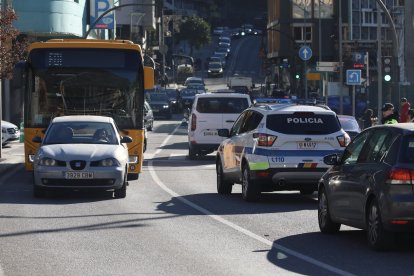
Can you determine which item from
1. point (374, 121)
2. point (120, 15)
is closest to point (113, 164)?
point (374, 121)

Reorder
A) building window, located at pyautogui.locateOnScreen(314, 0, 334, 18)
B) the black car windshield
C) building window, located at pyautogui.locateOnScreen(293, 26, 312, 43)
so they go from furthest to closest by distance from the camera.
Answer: building window, located at pyautogui.locateOnScreen(314, 0, 334, 18), building window, located at pyautogui.locateOnScreen(293, 26, 312, 43), the black car windshield

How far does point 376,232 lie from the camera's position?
44.7 feet

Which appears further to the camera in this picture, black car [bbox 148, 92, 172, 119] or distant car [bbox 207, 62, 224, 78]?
distant car [bbox 207, 62, 224, 78]

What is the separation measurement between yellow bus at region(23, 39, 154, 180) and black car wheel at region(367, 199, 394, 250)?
12.5m

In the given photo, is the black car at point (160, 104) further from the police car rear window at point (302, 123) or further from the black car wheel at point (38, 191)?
the police car rear window at point (302, 123)

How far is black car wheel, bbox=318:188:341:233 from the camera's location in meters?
15.6

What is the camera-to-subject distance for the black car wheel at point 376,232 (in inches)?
530

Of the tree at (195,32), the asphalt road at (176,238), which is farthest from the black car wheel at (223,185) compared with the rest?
the tree at (195,32)

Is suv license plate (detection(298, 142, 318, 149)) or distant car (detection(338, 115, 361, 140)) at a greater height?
suv license plate (detection(298, 142, 318, 149))

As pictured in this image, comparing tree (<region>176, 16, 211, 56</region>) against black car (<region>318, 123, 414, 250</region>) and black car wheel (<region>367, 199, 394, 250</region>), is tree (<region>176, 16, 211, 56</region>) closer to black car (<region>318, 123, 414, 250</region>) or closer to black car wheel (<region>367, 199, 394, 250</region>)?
black car (<region>318, 123, 414, 250</region>)

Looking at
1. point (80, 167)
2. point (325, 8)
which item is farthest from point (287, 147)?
point (325, 8)

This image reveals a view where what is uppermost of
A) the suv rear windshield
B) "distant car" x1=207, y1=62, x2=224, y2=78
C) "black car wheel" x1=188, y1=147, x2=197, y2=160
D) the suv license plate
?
"distant car" x1=207, y1=62, x2=224, y2=78

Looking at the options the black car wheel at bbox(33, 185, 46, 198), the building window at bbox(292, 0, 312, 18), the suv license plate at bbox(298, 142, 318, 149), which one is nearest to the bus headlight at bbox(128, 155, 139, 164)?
the black car wheel at bbox(33, 185, 46, 198)

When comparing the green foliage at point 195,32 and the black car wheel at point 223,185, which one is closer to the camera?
the black car wheel at point 223,185
